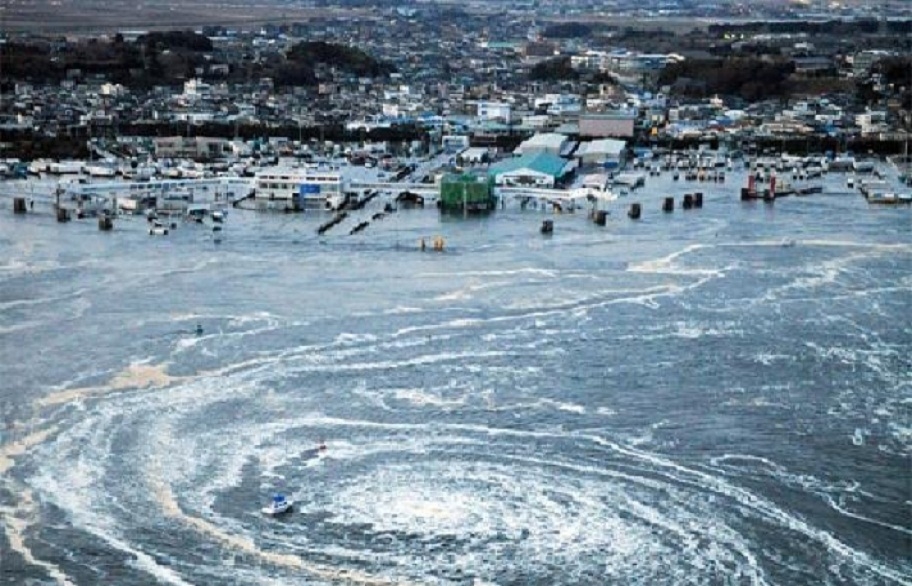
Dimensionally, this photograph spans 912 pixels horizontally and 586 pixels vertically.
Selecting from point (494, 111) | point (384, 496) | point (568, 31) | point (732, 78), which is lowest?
point (384, 496)

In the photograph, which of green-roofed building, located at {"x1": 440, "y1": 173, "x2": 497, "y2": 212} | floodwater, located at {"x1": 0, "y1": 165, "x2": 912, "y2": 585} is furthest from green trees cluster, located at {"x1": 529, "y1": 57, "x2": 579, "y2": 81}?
floodwater, located at {"x1": 0, "y1": 165, "x2": 912, "y2": 585}

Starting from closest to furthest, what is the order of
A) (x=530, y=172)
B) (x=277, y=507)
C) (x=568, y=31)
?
(x=277, y=507) < (x=530, y=172) < (x=568, y=31)

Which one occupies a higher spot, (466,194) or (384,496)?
(466,194)

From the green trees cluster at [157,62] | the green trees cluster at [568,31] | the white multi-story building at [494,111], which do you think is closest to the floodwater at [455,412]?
the white multi-story building at [494,111]

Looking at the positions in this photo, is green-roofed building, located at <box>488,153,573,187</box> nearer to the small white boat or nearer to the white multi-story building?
the white multi-story building

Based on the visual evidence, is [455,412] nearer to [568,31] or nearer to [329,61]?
[329,61]

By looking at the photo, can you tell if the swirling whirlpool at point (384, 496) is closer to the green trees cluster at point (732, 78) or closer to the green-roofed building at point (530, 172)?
the green-roofed building at point (530, 172)

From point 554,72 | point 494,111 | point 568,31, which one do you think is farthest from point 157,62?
point 568,31
